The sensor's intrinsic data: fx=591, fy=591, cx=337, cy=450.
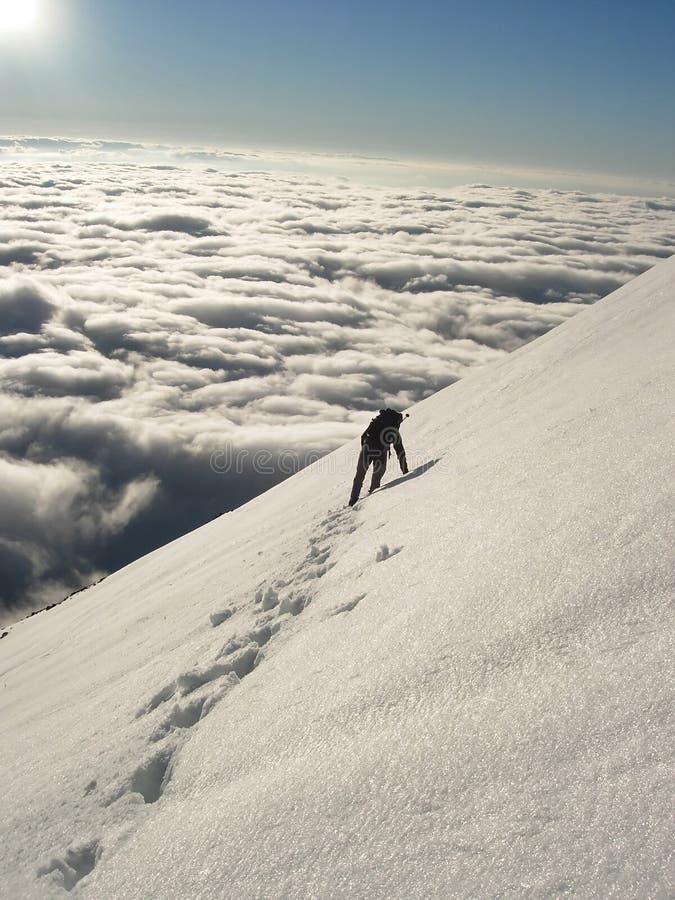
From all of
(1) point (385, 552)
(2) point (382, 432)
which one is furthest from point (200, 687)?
(2) point (382, 432)

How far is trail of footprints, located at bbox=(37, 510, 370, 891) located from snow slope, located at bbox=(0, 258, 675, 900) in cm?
2

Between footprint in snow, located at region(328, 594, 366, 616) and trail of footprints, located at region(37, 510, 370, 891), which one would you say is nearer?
trail of footprints, located at region(37, 510, 370, 891)

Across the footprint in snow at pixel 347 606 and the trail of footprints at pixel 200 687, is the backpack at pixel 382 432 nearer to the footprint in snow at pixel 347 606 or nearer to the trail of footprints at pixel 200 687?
the trail of footprints at pixel 200 687

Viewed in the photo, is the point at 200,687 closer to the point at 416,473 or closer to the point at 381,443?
the point at 416,473

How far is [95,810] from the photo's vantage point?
4.21 metres

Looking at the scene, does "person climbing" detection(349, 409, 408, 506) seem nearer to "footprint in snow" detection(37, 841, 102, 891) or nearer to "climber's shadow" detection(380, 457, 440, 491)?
"climber's shadow" detection(380, 457, 440, 491)

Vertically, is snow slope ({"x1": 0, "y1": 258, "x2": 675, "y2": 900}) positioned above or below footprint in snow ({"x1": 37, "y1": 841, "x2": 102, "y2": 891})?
above

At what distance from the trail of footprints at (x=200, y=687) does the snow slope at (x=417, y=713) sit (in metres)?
0.02

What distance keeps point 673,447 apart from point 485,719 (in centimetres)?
309

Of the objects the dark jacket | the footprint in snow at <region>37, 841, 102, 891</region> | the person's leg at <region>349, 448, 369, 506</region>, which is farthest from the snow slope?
the dark jacket

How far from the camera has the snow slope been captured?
2387 millimetres

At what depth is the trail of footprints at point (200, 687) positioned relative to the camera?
3885 mm

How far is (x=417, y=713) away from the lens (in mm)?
3270

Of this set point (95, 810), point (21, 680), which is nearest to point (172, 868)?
point (95, 810)
